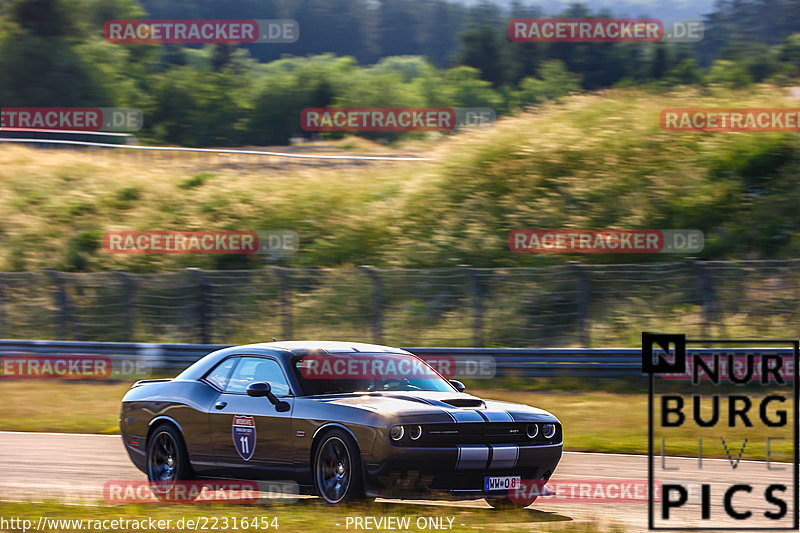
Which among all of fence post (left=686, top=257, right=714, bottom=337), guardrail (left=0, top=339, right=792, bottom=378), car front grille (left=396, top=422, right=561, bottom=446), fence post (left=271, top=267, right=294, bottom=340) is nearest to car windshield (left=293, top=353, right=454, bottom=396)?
car front grille (left=396, top=422, right=561, bottom=446)

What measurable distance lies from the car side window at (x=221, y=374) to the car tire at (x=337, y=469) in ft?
4.43

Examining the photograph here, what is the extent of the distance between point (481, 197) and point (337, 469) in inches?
765

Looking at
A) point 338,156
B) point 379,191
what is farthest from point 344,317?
point 338,156

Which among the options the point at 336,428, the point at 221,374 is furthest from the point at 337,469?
the point at 221,374

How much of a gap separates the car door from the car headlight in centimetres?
102

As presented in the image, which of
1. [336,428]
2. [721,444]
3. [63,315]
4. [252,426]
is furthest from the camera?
[63,315]

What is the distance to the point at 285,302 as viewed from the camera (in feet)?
67.2

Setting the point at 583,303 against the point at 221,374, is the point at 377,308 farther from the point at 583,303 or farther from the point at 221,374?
the point at 221,374

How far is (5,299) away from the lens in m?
23.8

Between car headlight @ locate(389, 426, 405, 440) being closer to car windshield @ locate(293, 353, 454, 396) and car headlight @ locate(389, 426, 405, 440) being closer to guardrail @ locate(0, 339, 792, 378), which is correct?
car windshield @ locate(293, 353, 454, 396)

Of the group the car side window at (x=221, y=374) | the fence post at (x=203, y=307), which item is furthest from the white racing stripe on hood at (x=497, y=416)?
the fence post at (x=203, y=307)

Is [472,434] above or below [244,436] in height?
above

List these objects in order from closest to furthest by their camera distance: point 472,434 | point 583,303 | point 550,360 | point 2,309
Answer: point 472,434, point 550,360, point 583,303, point 2,309

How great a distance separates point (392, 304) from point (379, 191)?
451 inches
